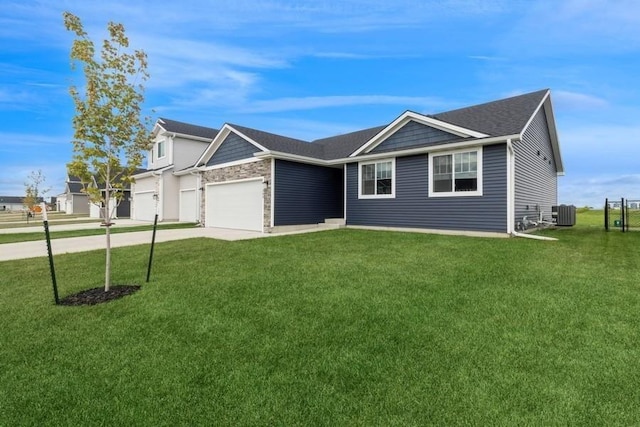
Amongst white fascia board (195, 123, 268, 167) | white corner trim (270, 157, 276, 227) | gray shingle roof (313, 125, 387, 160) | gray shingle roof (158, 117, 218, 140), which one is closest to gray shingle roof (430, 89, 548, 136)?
gray shingle roof (313, 125, 387, 160)

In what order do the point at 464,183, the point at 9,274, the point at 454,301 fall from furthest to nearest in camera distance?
the point at 464,183 < the point at 9,274 < the point at 454,301

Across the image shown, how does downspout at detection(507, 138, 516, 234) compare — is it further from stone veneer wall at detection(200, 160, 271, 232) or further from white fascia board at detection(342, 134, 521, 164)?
stone veneer wall at detection(200, 160, 271, 232)

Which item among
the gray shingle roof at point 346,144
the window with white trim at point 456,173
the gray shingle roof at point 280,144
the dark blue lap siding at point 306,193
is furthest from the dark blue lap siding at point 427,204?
the gray shingle roof at point 280,144

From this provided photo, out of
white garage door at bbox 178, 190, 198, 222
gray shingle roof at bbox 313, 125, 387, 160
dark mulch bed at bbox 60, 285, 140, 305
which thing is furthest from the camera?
white garage door at bbox 178, 190, 198, 222

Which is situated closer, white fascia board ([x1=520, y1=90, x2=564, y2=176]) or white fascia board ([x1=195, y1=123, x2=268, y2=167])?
white fascia board ([x1=520, y1=90, x2=564, y2=176])

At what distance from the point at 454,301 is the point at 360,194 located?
10.4m

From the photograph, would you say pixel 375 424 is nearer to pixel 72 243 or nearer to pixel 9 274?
pixel 9 274

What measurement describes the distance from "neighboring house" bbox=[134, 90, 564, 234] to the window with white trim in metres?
0.04

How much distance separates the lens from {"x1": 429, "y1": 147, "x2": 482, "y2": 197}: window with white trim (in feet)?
37.5

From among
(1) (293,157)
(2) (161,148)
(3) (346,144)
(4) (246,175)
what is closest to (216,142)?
(4) (246,175)

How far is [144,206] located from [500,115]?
82.1ft

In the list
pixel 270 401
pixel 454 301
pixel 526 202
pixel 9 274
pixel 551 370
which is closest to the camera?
pixel 270 401

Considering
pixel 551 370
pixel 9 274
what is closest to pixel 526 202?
pixel 551 370

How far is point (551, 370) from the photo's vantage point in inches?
116
